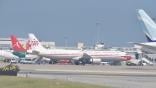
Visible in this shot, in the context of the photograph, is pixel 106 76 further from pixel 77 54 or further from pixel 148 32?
pixel 77 54

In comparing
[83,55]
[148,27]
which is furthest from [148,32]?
[83,55]

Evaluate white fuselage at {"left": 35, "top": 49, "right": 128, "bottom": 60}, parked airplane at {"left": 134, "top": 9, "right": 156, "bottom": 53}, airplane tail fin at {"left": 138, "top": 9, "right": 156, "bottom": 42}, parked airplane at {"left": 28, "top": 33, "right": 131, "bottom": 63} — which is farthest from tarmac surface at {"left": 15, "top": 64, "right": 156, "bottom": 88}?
white fuselage at {"left": 35, "top": 49, "right": 128, "bottom": 60}

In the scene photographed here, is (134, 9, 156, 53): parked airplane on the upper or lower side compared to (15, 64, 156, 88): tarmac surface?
upper

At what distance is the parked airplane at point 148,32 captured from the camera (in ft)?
406

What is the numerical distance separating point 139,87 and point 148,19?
8809cm

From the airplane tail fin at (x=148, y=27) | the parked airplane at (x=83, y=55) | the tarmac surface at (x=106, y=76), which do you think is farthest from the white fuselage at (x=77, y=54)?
the tarmac surface at (x=106, y=76)

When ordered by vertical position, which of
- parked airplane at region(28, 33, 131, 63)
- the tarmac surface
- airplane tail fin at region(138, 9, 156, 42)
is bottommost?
the tarmac surface

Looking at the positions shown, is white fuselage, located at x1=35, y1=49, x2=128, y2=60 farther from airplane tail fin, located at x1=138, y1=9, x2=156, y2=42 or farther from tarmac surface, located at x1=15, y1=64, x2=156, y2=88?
tarmac surface, located at x1=15, y1=64, x2=156, y2=88

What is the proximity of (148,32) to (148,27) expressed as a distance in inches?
76.9

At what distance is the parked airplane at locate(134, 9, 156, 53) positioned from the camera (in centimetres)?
12375

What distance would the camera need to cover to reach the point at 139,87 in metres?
53.5

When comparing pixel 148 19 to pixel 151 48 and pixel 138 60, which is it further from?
pixel 138 60

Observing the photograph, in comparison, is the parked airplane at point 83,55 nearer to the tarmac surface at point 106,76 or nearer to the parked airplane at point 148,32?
the parked airplane at point 148,32

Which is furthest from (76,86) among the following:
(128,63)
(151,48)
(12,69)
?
(128,63)
